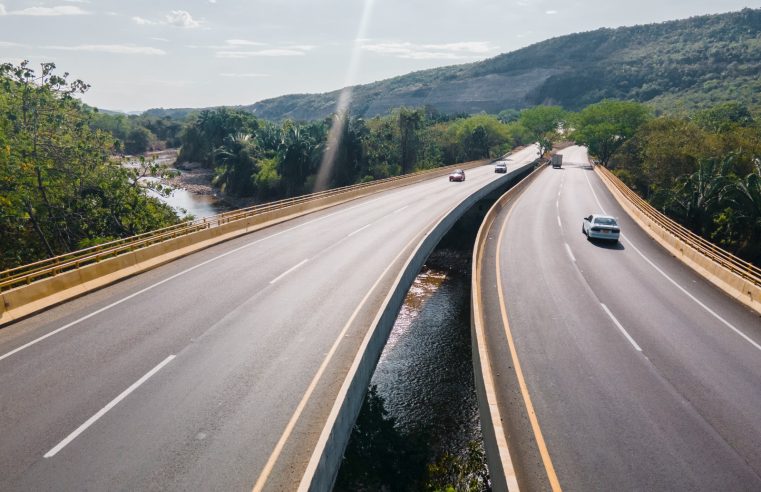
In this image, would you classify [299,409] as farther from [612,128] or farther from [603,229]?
[612,128]

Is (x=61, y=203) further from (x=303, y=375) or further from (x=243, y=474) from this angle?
(x=243, y=474)

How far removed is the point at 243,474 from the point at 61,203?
29.3 metres

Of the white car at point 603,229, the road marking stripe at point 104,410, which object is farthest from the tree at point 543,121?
the road marking stripe at point 104,410

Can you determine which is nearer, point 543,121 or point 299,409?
point 299,409

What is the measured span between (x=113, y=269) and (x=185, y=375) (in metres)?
8.95

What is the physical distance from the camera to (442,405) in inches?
709

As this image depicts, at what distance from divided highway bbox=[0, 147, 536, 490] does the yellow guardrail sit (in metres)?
13.5

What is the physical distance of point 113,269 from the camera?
16.9 m

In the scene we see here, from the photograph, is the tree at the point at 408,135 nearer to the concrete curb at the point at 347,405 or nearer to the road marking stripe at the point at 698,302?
the road marking stripe at the point at 698,302

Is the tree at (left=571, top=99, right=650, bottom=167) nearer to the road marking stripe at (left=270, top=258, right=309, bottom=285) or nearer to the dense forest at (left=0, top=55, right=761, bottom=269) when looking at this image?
the dense forest at (left=0, top=55, right=761, bottom=269)

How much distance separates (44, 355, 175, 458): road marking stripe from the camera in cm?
784

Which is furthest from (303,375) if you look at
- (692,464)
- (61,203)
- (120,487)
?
(61,203)

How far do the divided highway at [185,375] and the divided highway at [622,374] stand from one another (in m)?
4.44

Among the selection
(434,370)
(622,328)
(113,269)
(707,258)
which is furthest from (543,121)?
(113,269)
